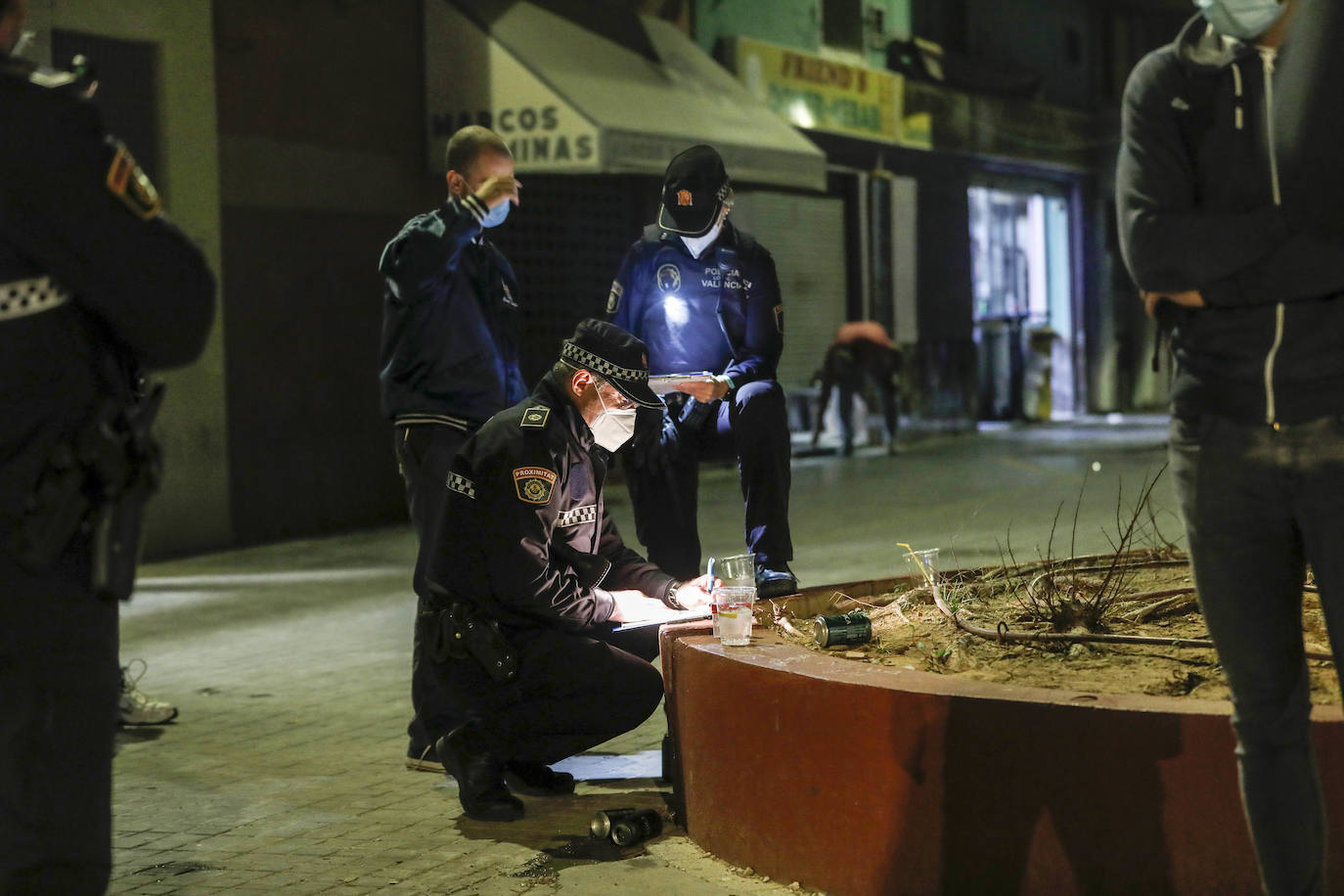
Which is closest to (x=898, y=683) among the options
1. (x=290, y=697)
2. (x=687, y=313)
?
(x=687, y=313)

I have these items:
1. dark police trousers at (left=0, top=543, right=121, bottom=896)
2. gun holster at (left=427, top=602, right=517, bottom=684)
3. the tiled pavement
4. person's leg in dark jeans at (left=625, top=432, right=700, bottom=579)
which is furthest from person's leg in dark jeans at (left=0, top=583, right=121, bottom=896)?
person's leg in dark jeans at (left=625, top=432, right=700, bottom=579)

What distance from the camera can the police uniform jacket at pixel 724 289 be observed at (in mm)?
5488

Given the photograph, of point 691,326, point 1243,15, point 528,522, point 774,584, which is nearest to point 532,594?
point 528,522

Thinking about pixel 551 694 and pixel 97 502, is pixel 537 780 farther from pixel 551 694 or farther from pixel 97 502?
pixel 97 502

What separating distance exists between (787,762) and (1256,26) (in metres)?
2.01

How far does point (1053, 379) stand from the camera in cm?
2562

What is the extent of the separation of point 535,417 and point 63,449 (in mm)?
2197

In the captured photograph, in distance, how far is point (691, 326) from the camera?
550cm

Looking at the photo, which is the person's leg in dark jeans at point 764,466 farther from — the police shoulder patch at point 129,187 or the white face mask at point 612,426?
the police shoulder patch at point 129,187

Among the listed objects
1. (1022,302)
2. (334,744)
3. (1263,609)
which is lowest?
(334,744)

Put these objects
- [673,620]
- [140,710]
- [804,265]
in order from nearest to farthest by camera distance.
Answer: [673,620] → [140,710] → [804,265]

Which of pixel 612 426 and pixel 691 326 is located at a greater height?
pixel 691 326

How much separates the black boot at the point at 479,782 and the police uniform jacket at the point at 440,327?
3.94ft

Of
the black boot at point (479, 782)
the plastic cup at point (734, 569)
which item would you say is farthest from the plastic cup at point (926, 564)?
the black boot at point (479, 782)
